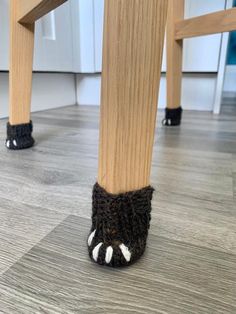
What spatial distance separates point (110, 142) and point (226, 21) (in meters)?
0.56

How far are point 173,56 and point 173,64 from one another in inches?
1.0

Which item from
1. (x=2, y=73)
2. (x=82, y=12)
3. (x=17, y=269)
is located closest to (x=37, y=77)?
(x=2, y=73)

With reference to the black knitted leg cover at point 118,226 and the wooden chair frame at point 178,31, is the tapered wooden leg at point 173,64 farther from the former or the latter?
the black knitted leg cover at point 118,226

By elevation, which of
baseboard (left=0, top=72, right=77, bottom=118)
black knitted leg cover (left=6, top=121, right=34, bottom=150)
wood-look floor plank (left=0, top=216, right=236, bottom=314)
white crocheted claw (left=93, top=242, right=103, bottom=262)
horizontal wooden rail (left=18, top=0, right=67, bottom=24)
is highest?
horizontal wooden rail (left=18, top=0, right=67, bottom=24)

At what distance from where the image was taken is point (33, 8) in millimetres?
473

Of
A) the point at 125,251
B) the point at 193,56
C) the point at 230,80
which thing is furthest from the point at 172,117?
the point at 230,80

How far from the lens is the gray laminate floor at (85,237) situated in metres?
0.22

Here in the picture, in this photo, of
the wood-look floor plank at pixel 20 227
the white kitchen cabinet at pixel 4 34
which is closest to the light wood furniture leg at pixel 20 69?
the wood-look floor plank at pixel 20 227

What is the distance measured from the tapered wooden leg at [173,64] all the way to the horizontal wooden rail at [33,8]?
45cm

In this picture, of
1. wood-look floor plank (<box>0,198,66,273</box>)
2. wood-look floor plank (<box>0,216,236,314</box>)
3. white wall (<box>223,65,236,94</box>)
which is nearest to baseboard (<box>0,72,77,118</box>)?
wood-look floor plank (<box>0,198,66,273</box>)

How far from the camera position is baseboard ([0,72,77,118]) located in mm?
1019

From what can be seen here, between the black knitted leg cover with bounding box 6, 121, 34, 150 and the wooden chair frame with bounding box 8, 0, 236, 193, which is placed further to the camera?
the black knitted leg cover with bounding box 6, 121, 34, 150

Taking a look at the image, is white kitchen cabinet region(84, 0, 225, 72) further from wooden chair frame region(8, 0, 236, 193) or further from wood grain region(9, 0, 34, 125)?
wooden chair frame region(8, 0, 236, 193)

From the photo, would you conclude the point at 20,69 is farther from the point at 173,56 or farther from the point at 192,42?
the point at 192,42
